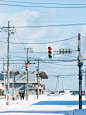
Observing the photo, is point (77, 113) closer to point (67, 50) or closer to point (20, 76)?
point (67, 50)

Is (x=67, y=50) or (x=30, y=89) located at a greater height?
(x=67, y=50)

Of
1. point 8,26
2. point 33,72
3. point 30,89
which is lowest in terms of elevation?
point 30,89

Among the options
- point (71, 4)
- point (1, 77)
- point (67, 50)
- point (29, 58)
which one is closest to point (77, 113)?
point (67, 50)

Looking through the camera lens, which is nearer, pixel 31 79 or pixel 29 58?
pixel 29 58

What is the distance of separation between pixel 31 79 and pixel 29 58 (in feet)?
165

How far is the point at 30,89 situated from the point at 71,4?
85.7m

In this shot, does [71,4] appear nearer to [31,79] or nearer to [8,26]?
[8,26]

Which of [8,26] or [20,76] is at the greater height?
[8,26]

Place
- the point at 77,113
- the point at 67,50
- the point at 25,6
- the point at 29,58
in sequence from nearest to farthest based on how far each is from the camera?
the point at 77,113 → the point at 25,6 → the point at 67,50 → the point at 29,58

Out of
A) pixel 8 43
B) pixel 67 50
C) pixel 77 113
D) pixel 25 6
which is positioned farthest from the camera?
pixel 8 43

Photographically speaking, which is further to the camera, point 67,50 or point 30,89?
point 30,89

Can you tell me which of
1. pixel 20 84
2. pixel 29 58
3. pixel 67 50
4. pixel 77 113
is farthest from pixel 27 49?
pixel 20 84

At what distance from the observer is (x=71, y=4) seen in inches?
1023

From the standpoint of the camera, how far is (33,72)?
4348 inches
